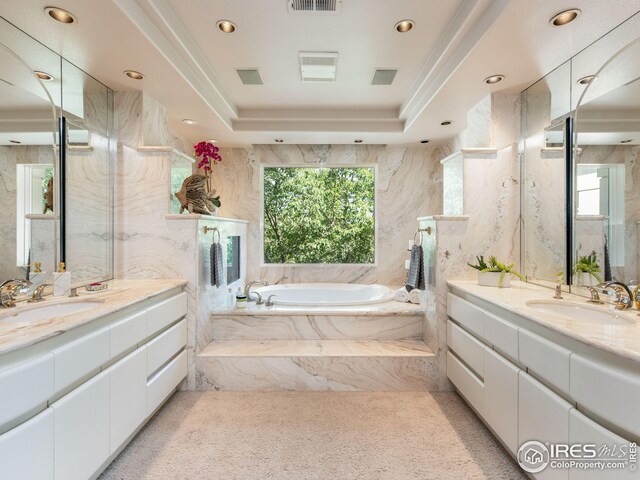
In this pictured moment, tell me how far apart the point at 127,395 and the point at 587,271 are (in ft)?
9.07

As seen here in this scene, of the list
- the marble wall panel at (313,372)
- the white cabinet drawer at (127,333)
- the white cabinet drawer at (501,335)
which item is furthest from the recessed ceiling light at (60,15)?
the white cabinet drawer at (501,335)

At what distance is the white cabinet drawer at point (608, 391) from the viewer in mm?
1037

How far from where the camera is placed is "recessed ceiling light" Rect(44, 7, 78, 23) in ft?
5.53

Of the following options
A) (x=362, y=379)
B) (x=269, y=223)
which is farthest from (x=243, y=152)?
(x=362, y=379)

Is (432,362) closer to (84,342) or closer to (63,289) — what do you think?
(84,342)

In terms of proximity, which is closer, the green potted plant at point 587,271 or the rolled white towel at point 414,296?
the green potted plant at point 587,271

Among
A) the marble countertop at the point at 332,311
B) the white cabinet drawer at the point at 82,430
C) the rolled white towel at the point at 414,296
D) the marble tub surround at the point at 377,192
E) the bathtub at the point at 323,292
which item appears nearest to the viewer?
the white cabinet drawer at the point at 82,430

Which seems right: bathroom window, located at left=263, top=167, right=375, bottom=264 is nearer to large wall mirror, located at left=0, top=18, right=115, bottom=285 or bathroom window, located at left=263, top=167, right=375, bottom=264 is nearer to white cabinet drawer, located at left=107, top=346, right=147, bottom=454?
large wall mirror, located at left=0, top=18, right=115, bottom=285

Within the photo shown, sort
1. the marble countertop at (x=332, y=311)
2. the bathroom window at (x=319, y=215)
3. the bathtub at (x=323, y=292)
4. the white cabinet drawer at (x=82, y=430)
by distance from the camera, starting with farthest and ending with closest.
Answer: the bathroom window at (x=319, y=215), the bathtub at (x=323, y=292), the marble countertop at (x=332, y=311), the white cabinet drawer at (x=82, y=430)

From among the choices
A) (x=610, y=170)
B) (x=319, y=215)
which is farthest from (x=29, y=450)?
(x=319, y=215)

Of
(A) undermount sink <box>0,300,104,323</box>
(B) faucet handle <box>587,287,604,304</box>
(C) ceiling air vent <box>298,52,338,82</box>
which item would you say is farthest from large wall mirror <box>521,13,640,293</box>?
(A) undermount sink <box>0,300,104,323</box>

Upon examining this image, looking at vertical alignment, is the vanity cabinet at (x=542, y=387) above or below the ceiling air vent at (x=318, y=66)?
below

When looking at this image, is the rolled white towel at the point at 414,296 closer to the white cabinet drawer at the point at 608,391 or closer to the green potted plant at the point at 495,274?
the green potted plant at the point at 495,274

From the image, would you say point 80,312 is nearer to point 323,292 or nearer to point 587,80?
point 323,292
